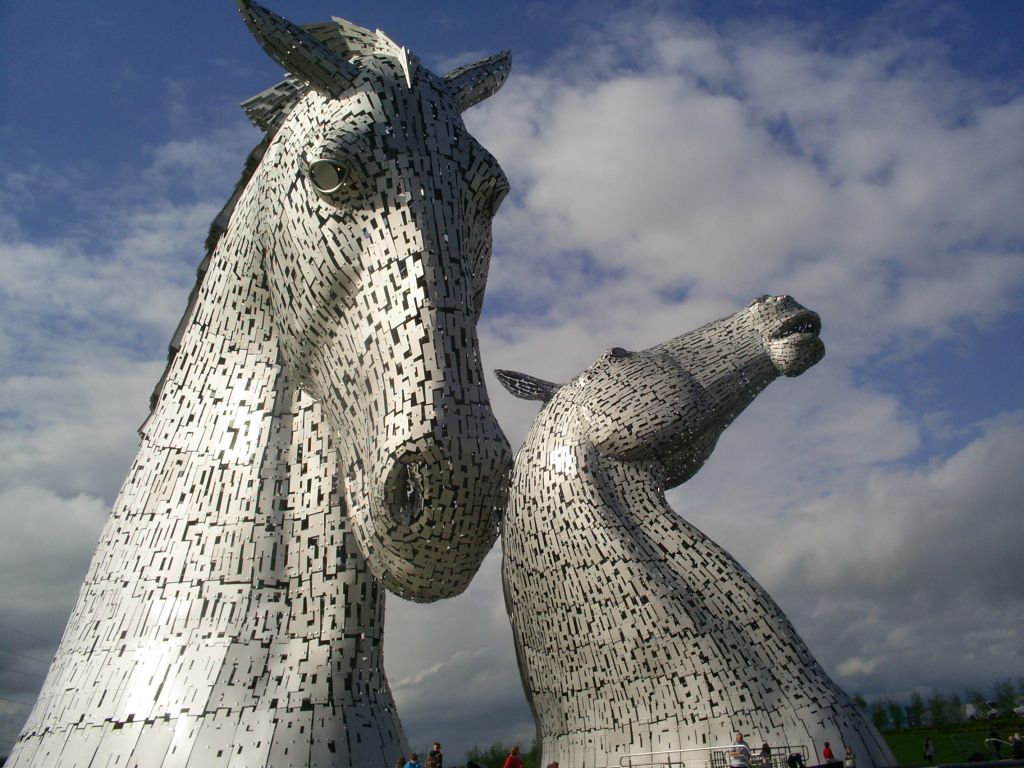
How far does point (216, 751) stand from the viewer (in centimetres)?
185

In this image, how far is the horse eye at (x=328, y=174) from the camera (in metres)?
2.03

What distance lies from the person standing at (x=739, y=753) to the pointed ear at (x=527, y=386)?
4.44 meters

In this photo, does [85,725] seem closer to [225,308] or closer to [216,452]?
[216,452]

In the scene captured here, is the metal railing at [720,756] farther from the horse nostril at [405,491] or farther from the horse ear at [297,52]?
the horse ear at [297,52]

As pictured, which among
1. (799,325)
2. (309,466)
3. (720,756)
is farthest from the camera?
(799,325)

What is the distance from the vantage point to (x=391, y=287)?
6.51 ft

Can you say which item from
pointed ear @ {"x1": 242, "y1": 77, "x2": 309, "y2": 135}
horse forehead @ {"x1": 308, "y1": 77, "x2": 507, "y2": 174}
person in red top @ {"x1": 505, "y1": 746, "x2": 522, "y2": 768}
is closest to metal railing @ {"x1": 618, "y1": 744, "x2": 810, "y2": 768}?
person in red top @ {"x1": 505, "y1": 746, "x2": 522, "y2": 768}

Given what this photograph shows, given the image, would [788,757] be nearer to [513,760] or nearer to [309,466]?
[513,760]

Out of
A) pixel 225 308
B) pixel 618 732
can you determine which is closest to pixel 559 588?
pixel 618 732

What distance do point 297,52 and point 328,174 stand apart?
37 cm

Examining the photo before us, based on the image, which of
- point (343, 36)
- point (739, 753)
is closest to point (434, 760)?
point (343, 36)

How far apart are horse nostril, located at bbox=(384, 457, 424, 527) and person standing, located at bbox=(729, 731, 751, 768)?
443cm

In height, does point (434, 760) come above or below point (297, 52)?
below

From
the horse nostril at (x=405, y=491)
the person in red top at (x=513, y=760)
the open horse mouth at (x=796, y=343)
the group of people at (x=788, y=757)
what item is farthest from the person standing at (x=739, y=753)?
the horse nostril at (x=405, y=491)
